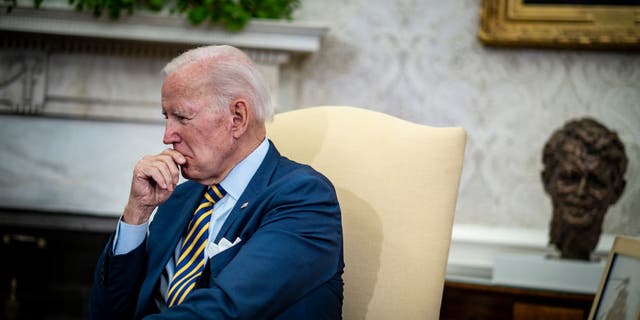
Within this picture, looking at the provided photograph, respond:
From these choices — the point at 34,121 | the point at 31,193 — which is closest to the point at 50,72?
the point at 34,121

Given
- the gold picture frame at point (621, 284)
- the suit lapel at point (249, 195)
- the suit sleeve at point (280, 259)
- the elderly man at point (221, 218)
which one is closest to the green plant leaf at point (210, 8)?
the elderly man at point (221, 218)

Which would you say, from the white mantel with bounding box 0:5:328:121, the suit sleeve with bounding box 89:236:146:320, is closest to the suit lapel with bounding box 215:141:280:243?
the suit sleeve with bounding box 89:236:146:320

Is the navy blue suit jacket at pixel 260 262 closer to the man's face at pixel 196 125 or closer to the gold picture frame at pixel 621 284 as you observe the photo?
the man's face at pixel 196 125

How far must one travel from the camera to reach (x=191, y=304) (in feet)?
3.96

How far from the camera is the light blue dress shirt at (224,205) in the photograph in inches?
58.1

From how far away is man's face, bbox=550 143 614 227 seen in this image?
7.07 ft

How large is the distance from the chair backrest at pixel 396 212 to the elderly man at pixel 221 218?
14 centimetres

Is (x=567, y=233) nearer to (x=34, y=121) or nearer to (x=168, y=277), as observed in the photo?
(x=168, y=277)

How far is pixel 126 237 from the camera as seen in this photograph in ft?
4.94

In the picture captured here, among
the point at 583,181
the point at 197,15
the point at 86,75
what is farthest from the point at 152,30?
the point at 583,181

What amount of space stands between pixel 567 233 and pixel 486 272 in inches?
15.6

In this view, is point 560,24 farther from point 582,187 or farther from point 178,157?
point 178,157

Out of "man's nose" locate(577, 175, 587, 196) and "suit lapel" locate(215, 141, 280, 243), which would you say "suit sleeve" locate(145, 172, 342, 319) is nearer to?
"suit lapel" locate(215, 141, 280, 243)

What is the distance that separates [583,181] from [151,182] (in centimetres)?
137
